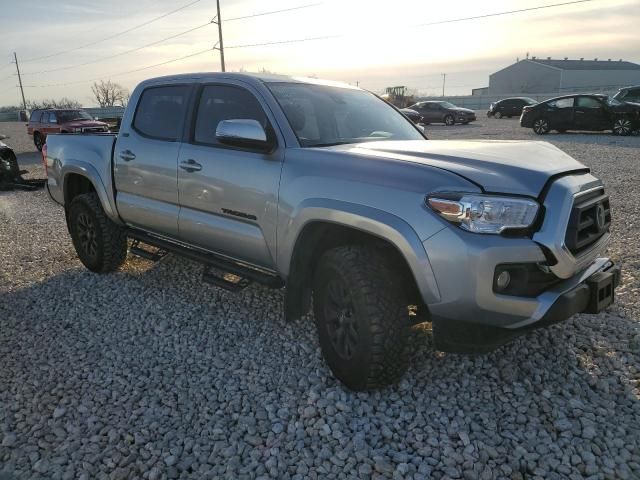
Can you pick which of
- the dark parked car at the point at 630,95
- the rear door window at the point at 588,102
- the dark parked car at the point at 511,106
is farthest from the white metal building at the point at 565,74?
the rear door window at the point at 588,102

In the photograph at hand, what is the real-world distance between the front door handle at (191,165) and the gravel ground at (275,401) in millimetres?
1252

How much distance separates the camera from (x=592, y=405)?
9.73 ft

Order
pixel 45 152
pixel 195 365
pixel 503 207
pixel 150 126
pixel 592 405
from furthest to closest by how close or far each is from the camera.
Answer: pixel 45 152 < pixel 150 126 < pixel 195 365 < pixel 592 405 < pixel 503 207

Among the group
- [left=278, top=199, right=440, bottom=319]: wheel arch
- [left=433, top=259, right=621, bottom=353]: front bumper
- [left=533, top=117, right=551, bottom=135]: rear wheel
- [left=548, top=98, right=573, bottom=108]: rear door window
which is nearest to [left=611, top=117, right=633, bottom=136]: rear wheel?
[left=548, top=98, right=573, bottom=108]: rear door window

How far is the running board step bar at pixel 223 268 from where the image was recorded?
3668 mm

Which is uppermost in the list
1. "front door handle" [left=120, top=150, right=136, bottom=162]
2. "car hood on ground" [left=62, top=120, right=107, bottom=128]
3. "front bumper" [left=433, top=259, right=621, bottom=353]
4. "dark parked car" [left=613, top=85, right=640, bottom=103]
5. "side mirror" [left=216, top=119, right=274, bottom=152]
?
"side mirror" [left=216, top=119, right=274, bottom=152]

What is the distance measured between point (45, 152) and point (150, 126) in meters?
1.98

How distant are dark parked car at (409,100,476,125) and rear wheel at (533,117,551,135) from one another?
8585 millimetres

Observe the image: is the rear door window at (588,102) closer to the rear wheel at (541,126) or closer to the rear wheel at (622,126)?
the rear wheel at (622,126)

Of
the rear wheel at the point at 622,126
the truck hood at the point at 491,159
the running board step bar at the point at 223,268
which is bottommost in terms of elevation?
the rear wheel at the point at 622,126

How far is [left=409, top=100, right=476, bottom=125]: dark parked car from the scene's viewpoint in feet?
93.2

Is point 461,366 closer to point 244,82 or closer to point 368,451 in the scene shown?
point 368,451

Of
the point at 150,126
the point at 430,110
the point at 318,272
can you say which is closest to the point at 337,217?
the point at 318,272

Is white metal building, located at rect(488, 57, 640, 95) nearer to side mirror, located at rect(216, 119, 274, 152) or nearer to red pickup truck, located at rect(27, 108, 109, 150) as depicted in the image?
red pickup truck, located at rect(27, 108, 109, 150)
